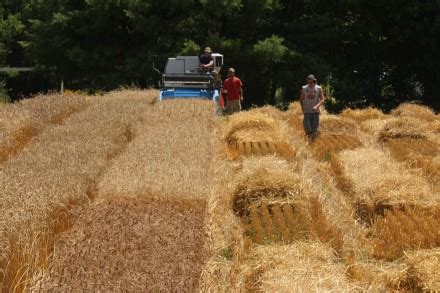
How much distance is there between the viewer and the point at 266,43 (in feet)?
85.0

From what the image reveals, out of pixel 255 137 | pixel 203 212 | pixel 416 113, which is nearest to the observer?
pixel 203 212

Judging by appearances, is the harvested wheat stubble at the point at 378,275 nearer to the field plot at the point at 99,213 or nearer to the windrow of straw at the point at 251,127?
the field plot at the point at 99,213

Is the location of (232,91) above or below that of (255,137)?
below

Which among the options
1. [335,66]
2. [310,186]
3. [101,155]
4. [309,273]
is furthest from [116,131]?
[335,66]

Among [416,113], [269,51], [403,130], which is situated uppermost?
[403,130]

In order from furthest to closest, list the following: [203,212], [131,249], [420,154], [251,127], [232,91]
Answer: [232,91]
[251,127]
[420,154]
[203,212]
[131,249]

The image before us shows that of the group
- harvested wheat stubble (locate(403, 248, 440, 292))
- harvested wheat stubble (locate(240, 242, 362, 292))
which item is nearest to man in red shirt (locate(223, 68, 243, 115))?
harvested wheat stubble (locate(240, 242, 362, 292))

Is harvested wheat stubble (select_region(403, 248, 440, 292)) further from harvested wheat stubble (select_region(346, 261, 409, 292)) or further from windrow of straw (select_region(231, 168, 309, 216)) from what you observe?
windrow of straw (select_region(231, 168, 309, 216))

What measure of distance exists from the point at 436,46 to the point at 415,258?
77.2ft

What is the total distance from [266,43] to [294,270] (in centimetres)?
2079

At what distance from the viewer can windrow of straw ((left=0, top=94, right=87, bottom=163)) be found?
1118cm

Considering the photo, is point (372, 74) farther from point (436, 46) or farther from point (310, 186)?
point (310, 186)

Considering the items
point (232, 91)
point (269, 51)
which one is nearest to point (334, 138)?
point (232, 91)

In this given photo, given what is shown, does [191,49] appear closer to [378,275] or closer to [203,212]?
[203,212]
